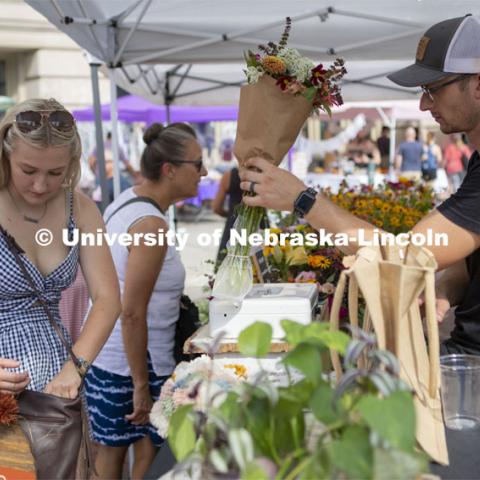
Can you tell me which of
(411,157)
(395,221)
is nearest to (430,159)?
(411,157)

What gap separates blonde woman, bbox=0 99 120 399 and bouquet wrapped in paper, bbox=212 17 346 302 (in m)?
0.44

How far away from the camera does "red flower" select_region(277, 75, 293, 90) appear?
72.2 inches

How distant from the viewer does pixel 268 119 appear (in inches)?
73.4

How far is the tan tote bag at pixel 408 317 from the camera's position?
136 centimetres

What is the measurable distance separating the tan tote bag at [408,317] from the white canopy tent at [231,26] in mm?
2837

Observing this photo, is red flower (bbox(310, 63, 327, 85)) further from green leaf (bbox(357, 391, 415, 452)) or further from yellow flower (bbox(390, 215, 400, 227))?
yellow flower (bbox(390, 215, 400, 227))

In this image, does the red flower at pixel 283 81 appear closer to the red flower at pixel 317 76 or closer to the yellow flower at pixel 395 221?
the red flower at pixel 317 76

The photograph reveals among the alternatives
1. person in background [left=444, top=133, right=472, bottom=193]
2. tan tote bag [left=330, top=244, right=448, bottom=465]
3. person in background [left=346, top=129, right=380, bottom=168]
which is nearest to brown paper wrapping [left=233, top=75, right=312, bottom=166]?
tan tote bag [left=330, top=244, right=448, bottom=465]

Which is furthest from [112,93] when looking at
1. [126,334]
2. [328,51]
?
[126,334]

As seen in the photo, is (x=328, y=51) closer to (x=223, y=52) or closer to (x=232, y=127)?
(x=223, y=52)

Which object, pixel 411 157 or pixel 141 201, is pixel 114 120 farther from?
pixel 411 157

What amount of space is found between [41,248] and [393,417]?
1387mm

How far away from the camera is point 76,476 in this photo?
1803mm

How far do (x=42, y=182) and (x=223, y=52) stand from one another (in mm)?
2893
